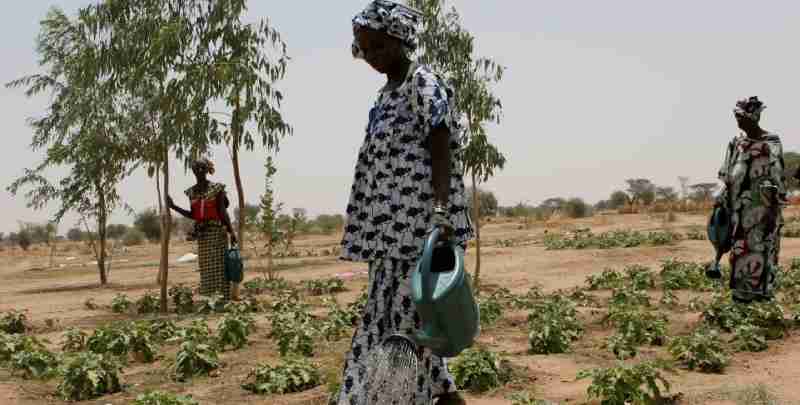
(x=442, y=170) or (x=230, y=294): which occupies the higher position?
(x=442, y=170)

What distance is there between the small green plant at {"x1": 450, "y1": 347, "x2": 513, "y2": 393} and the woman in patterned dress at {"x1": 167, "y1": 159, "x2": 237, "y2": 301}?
181 inches

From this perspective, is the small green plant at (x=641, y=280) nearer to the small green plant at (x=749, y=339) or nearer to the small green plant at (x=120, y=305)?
the small green plant at (x=749, y=339)

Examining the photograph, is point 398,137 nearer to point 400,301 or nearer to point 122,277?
point 400,301

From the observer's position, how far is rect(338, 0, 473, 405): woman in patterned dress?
3.41 meters

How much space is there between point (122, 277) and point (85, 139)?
283 inches

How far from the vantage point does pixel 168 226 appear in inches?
387

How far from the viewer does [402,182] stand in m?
3.49

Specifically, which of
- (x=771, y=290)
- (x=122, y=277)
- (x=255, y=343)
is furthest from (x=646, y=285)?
(x=122, y=277)

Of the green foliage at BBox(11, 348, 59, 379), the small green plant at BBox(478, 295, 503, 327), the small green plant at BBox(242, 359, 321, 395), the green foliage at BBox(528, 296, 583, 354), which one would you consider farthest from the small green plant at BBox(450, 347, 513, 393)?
the green foliage at BBox(11, 348, 59, 379)

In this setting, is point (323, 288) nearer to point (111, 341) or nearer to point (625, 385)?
point (111, 341)

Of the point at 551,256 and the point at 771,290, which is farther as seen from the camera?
the point at 551,256

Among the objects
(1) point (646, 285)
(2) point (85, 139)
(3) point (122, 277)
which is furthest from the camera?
(3) point (122, 277)

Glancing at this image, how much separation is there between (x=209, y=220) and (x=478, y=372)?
4985 mm

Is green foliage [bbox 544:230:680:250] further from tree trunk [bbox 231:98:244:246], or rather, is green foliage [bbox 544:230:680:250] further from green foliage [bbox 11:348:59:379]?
green foliage [bbox 11:348:59:379]
